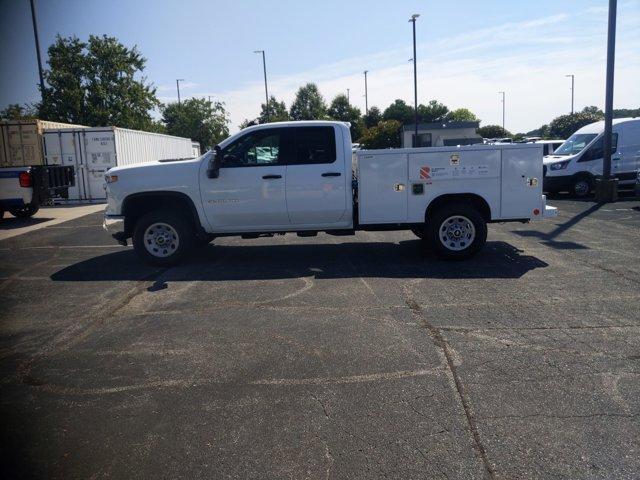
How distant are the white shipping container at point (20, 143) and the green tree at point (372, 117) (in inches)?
1991

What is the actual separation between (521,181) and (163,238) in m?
5.49

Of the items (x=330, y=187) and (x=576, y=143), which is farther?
(x=576, y=143)

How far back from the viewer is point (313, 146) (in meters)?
8.47

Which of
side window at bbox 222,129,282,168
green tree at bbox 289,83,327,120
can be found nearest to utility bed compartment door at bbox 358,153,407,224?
side window at bbox 222,129,282,168

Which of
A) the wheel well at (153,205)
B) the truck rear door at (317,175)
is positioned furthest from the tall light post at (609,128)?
the wheel well at (153,205)

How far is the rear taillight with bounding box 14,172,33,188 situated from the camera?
586 inches

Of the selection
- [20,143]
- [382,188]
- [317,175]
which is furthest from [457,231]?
[20,143]

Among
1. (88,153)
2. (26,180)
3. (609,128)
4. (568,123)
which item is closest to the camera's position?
(26,180)

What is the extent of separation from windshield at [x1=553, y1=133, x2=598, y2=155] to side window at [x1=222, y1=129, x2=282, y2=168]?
13.5 meters

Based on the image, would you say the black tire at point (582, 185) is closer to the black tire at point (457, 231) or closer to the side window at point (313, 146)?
A: the black tire at point (457, 231)

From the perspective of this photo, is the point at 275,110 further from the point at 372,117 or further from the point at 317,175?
the point at 317,175

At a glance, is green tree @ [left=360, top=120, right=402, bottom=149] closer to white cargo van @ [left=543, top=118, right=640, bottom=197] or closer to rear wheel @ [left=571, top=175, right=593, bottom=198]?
white cargo van @ [left=543, top=118, right=640, bottom=197]

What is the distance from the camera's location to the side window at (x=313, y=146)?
27.8 ft

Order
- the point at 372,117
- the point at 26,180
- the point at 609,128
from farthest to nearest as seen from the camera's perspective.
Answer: the point at 372,117 → the point at 609,128 → the point at 26,180
